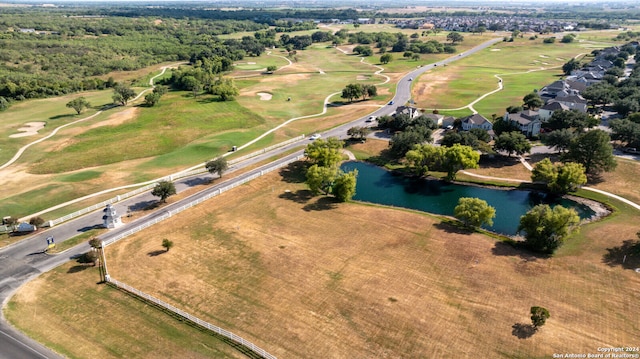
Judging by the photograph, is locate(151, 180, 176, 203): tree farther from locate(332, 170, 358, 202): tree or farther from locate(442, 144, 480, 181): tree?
locate(442, 144, 480, 181): tree

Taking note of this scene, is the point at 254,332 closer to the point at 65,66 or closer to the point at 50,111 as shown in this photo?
the point at 50,111

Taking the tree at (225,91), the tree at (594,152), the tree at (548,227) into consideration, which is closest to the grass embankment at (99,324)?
the tree at (548,227)

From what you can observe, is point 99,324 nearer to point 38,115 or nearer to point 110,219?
point 110,219

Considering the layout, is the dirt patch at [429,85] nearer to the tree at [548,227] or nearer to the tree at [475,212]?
the tree at [475,212]

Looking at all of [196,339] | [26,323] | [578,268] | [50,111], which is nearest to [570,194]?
[578,268]

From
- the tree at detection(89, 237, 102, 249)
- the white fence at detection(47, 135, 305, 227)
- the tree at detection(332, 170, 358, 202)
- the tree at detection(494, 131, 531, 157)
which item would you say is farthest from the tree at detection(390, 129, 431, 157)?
the tree at detection(89, 237, 102, 249)

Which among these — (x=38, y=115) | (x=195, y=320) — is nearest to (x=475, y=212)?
(x=195, y=320)

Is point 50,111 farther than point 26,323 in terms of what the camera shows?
Yes
